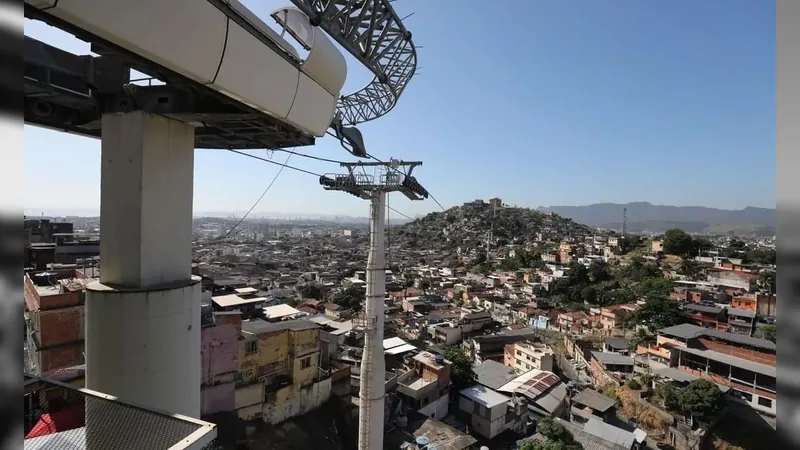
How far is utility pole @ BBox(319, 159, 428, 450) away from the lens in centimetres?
732

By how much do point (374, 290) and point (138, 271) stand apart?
5.97m

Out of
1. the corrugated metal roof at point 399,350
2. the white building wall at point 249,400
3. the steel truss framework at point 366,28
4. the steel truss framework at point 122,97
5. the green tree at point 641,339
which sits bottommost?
the green tree at point 641,339

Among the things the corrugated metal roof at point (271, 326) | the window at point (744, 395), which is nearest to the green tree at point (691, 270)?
the window at point (744, 395)

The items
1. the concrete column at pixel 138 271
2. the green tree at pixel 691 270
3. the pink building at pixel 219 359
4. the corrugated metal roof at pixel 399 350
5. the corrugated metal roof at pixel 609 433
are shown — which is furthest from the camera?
the green tree at pixel 691 270

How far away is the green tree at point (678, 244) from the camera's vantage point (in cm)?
3312

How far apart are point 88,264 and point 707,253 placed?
40917mm

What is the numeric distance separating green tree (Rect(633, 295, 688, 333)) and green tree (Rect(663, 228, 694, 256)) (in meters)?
15.5

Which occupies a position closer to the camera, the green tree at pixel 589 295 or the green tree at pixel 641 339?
the green tree at pixel 641 339

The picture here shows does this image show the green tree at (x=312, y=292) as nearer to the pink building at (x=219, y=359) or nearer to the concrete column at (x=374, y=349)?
the pink building at (x=219, y=359)

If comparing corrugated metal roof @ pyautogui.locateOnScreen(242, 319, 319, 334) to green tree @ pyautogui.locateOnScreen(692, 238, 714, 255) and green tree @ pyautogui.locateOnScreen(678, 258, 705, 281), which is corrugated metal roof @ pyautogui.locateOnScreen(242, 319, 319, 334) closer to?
green tree @ pyautogui.locateOnScreen(678, 258, 705, 281)

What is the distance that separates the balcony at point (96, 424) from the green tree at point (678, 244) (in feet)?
130

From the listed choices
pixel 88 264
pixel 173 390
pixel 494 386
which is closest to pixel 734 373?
pixel 494 386

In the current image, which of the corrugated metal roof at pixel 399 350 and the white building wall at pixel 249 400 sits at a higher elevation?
the white building wall at pixel 249 400

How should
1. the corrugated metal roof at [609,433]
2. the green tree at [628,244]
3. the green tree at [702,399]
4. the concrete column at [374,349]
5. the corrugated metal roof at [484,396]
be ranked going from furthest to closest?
the green tree at [628,244]
the corrugated metal roof at [484,396]
the green tree at [702,399]
the corrugated metal roof at [609,433]
the concrete column at [374,349]
